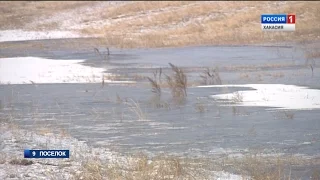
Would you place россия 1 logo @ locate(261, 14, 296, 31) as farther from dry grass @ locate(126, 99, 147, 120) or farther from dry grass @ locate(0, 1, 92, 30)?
dry grass @ locate(126, 99, 147, 120)

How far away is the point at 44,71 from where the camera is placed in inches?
890

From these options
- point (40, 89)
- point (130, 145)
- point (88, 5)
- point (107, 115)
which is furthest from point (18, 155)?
point (88, 5)

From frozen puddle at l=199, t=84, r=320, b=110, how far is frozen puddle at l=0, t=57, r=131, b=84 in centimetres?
493

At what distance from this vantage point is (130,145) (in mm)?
12320

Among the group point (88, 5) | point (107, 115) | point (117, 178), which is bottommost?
point (117, 178)

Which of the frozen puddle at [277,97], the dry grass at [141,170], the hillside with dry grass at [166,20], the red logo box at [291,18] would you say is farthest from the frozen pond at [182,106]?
the red logo box at [291,18]

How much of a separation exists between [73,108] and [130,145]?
411cm

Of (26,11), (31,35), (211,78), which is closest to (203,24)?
(31,35)

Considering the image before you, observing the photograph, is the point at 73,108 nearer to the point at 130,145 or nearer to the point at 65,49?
the point at 130,145

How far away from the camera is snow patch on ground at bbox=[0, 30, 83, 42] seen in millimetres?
32656

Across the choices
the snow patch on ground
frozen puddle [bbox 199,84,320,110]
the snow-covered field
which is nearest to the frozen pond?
frozen puddle [bbox 199,84,320,110]

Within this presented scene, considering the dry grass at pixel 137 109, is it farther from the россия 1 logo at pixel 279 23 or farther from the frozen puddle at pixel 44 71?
the россия 1 logo at pixel 279 23

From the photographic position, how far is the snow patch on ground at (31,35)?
32.7 m
